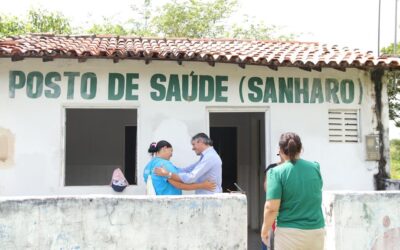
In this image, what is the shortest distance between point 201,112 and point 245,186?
4004 millimetres

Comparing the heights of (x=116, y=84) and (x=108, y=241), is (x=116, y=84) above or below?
above

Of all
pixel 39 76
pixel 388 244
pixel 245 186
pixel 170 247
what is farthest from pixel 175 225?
pixel 245 186

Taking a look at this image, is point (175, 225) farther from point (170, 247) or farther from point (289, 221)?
point (289, 221)

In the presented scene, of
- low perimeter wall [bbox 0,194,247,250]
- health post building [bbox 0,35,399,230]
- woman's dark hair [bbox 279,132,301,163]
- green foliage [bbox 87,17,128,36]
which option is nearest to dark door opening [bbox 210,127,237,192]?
health post building [bbox 0,35,399,230]

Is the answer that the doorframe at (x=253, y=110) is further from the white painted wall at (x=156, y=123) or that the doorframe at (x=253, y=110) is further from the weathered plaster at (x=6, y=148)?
the weathered plaster at (x=6, y=148)

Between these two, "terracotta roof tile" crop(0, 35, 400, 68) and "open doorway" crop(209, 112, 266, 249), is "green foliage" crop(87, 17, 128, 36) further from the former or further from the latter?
"terracotta roof tile" crop(0, 35, 400, 68)

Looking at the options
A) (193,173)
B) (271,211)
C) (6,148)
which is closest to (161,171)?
(193,173)

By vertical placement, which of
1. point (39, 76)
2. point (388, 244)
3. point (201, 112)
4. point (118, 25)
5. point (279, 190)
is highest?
point (118, 25)

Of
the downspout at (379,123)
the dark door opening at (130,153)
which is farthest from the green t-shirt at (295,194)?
the dark door opening at (130,153)

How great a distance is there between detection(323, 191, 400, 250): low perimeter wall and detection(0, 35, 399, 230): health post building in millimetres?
2053

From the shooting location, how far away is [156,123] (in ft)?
22.6

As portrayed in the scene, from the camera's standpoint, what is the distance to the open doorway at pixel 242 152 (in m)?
9.70

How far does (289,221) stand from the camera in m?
3.80

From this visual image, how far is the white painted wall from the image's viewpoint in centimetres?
664
